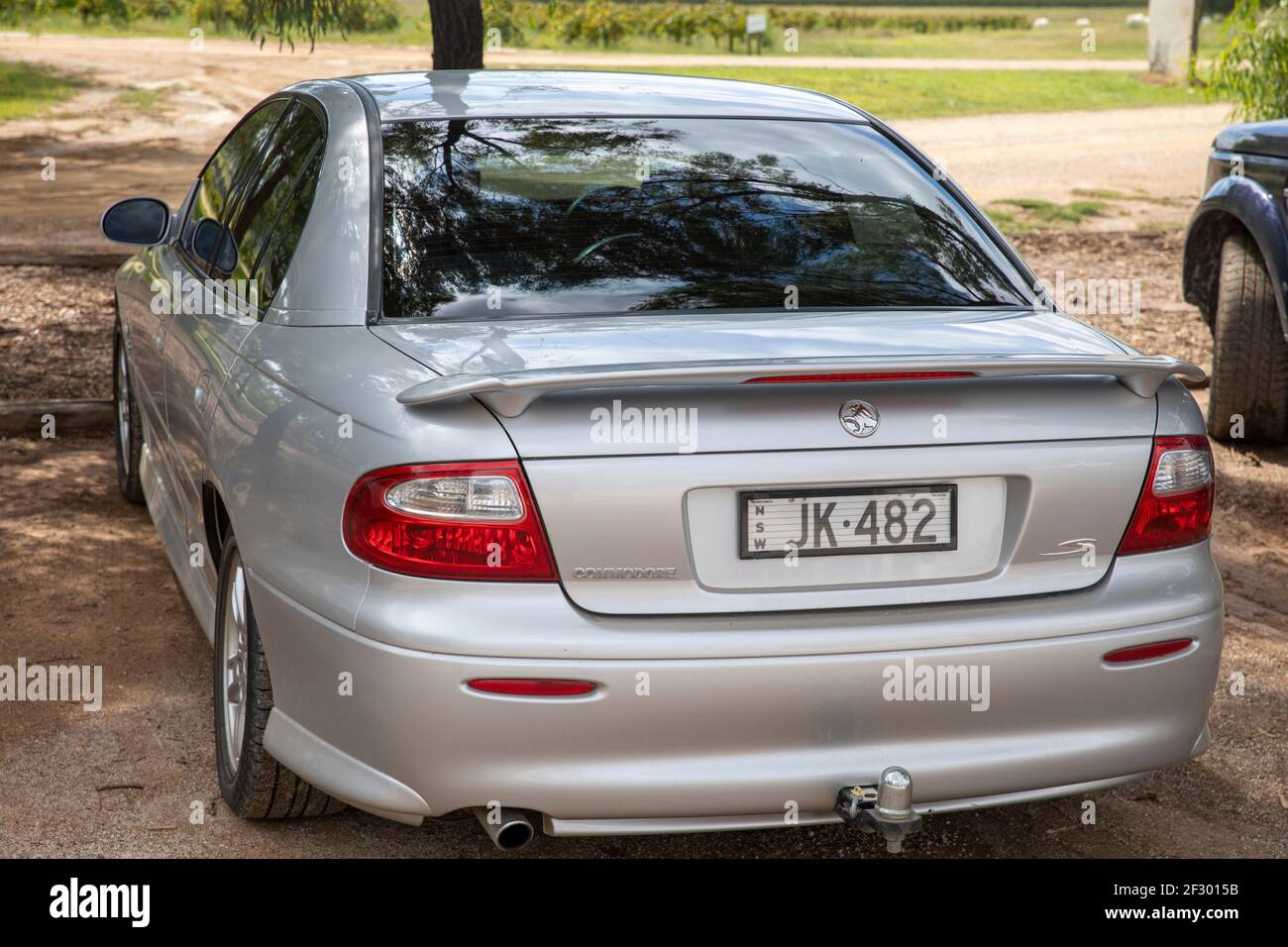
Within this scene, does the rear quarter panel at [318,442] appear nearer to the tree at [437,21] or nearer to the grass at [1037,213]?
the tree at [437,21]

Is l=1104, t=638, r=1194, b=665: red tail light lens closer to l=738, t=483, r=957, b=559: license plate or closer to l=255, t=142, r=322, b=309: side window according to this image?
l=738, t=483, r=957, b=559: license plate

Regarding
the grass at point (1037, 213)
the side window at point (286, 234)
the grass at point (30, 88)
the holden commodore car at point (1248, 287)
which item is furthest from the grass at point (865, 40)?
the side window at point (286, 234)

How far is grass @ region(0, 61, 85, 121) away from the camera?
21406mm

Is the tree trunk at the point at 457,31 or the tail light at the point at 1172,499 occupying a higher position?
the tree trunk at the point at 457,31

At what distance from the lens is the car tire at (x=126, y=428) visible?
5.46m

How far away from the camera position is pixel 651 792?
2664mm

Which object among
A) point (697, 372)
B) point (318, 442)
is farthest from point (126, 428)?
point (697, 372)

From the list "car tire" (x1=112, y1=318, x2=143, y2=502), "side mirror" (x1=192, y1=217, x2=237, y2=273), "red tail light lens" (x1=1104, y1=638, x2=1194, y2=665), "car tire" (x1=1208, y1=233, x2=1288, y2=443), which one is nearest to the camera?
"red tail light lens" (x1=1104, y1=638, x2=1194, y2=665)

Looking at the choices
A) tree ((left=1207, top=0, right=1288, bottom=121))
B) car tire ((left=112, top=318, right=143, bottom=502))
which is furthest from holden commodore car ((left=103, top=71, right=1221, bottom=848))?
tree ((left=1207, top=0, right=1288, bottom=121))

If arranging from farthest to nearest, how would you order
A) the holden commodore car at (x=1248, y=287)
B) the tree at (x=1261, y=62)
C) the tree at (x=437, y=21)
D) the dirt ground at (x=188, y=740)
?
the tree at (x=1261, y=62) < the tree at (x=437, y=21) < the holden commodore car at (x=1248, y=287) < the dirt ground at (x=188, y=740)

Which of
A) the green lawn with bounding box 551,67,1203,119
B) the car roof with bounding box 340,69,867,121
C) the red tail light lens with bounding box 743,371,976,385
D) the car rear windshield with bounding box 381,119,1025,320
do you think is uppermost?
the green lawn with bounding box 551,67,1203,119

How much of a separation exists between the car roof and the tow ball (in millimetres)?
1836

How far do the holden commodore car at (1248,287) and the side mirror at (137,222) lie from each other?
4.33m
